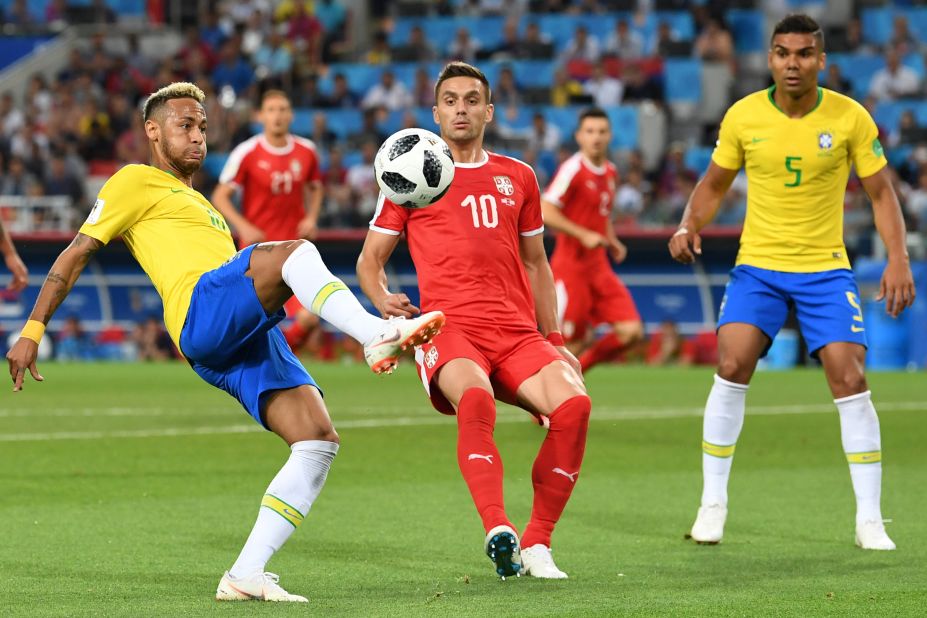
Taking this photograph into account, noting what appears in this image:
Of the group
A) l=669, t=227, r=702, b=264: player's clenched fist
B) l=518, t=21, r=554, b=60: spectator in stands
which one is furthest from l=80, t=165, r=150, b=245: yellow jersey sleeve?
l=518, t=21, r=554, b=60: spectator in stands

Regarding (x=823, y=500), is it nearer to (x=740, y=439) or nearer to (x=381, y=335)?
(x=740, y=439)

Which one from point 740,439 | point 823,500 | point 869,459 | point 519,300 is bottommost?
point 740,439

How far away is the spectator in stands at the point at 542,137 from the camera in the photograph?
2386 cm

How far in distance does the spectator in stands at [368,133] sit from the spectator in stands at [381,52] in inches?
97.6

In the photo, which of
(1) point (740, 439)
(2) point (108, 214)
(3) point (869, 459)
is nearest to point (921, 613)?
(3) point (869, 459)

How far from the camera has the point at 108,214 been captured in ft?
19.1


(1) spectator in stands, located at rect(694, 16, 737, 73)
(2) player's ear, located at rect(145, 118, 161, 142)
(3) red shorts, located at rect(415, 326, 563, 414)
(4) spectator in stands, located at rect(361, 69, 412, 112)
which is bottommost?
(4) spectator in stands, located at rect(361, 69, 412, 112)

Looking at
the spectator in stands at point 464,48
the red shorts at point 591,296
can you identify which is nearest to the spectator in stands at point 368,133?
the spectator in stands at point 464,48

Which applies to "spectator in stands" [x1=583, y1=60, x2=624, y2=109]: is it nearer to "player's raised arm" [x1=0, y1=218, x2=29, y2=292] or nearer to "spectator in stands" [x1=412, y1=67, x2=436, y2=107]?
"spectator in stands" [x1=412, y1=67, x2=436, y2=107]

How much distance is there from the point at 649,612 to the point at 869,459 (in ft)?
7.66

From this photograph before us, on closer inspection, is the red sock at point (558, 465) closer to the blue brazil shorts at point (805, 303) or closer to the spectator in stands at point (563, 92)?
the blue brazil shorts at point (805, 303)

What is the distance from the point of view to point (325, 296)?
528 centimetres

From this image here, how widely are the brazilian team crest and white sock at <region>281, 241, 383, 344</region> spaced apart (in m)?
1.51

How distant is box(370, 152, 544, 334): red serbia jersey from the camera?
6.53 m
